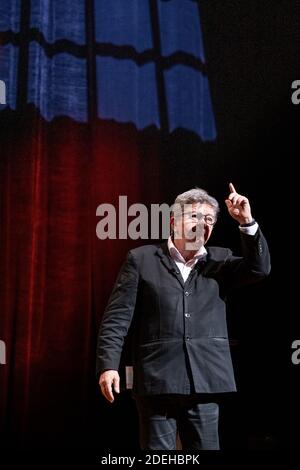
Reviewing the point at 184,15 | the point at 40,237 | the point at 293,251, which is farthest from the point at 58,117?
the point at 293,251

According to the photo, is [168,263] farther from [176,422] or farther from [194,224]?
[176,422]

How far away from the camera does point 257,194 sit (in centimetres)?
296

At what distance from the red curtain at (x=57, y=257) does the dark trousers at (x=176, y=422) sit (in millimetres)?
900

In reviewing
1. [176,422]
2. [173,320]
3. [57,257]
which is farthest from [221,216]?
[176,422]

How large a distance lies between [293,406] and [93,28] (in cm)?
200

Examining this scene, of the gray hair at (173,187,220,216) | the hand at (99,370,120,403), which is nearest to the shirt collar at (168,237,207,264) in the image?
the gray hair at (173,187,220,216)

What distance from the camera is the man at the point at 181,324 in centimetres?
201

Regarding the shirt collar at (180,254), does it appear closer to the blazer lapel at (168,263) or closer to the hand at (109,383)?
the blazer lapel at (168,263)

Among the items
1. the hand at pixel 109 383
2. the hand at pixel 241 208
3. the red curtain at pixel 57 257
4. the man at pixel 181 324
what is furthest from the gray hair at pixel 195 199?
the red curtain at pixel 57 257

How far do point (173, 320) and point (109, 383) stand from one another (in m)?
0.28

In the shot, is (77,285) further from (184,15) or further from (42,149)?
(184,15)

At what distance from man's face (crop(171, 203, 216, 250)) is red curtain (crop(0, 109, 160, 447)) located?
0.79 metres

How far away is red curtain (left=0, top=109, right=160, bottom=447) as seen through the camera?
9.37 feet

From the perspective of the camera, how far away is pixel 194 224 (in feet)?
7.13
